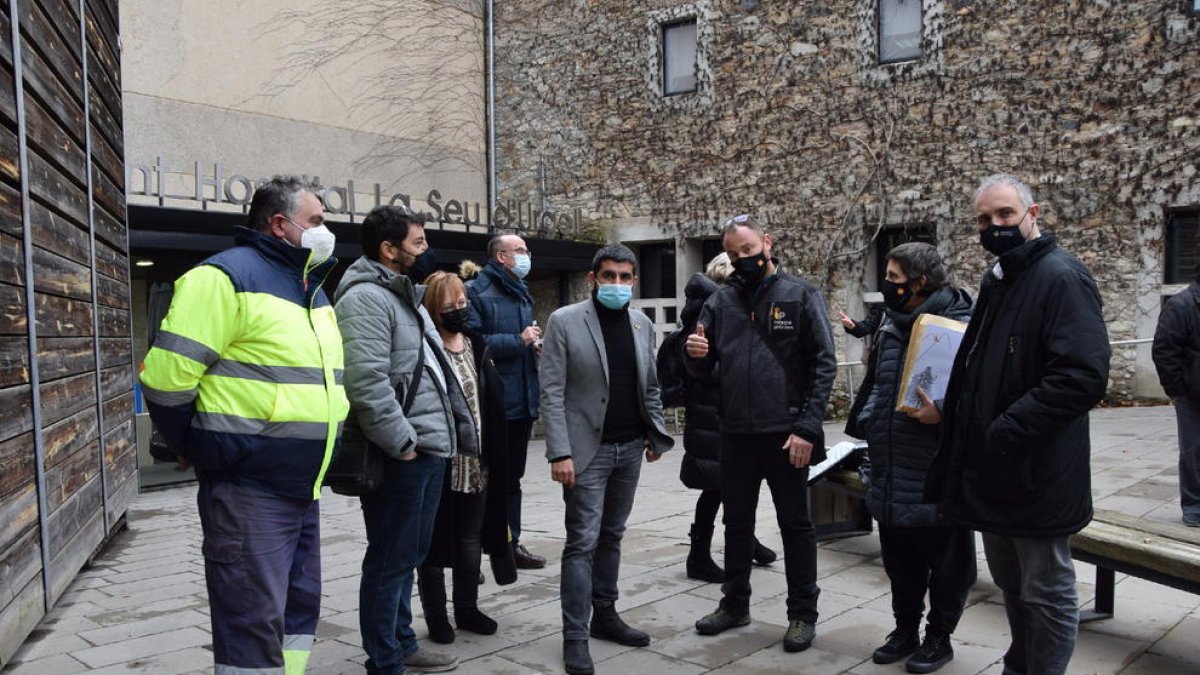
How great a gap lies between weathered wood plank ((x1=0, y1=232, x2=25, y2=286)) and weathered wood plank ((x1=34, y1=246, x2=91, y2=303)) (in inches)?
9.9

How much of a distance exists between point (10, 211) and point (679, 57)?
10.7 meters

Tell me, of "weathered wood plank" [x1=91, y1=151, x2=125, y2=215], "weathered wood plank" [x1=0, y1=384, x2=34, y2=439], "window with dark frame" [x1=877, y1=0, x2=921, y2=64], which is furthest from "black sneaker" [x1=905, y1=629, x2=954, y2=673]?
"window with dark frame" [x1=877, y1=0, x2=921, y2=64]

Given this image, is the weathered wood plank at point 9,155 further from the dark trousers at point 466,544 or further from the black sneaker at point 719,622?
the black sneaker at point 719,622

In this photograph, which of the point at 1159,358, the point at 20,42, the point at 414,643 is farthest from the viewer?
the point at 1159,358

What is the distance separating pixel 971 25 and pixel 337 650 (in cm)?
1048

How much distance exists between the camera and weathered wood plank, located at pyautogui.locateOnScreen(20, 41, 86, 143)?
15.6 feet

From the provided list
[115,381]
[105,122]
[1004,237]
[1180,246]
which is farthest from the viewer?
[1180,246]

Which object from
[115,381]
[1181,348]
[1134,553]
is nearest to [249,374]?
[1134,553]

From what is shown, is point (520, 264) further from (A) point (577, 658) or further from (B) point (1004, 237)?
(B) point (1004, 237)

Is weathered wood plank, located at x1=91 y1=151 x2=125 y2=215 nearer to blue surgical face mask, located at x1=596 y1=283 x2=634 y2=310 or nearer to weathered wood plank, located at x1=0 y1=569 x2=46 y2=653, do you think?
weathered wood plank, located at x1=0 y1=569 x2=46 y2=653

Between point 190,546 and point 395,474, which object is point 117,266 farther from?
point 395,474

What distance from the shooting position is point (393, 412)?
3477mm

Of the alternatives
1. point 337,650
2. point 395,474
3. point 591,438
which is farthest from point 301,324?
point 337,650

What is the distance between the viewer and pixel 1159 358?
5.93m
